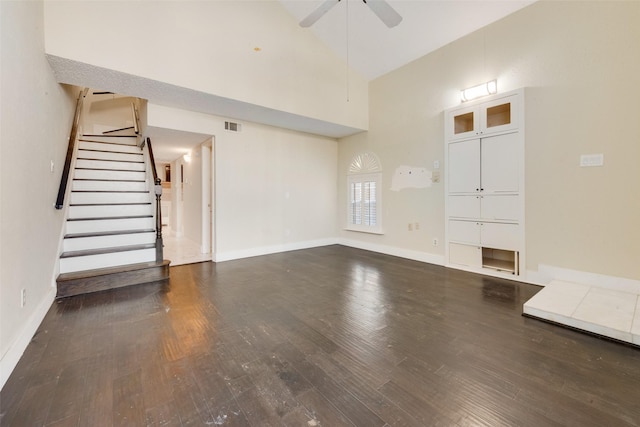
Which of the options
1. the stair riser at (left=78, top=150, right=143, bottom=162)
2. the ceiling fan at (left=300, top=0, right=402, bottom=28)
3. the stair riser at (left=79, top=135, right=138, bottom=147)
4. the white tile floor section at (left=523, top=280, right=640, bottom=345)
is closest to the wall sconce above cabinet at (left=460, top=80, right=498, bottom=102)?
the ceiling fan at (left=300, top=0, right=402, bottom=28)

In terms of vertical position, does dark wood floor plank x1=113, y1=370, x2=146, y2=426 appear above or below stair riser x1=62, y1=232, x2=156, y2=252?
below

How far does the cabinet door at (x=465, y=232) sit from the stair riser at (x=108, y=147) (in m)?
6.68

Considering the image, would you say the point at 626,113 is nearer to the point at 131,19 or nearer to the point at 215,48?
the point at 215,48

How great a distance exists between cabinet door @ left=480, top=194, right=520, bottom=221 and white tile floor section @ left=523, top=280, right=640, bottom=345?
3.41 ft

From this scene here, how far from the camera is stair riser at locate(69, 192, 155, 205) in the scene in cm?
419

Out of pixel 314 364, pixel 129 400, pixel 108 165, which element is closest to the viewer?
pixel 129 400

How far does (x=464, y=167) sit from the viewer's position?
4.19m

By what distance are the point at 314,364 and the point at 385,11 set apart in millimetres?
3433

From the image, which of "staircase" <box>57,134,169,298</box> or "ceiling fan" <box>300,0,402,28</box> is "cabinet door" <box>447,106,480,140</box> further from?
"staircase" <box>57,134,169,298</box>

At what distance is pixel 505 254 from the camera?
4137 mm

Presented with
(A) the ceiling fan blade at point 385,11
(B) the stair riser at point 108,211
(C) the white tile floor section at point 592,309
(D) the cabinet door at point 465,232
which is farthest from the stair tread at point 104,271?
(C) the white tile floor section at point 592,309

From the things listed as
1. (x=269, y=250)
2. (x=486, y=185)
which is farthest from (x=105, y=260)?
(x=486, y=185)

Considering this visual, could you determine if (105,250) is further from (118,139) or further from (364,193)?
(364,193)

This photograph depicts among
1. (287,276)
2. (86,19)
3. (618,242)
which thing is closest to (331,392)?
(287,276)
